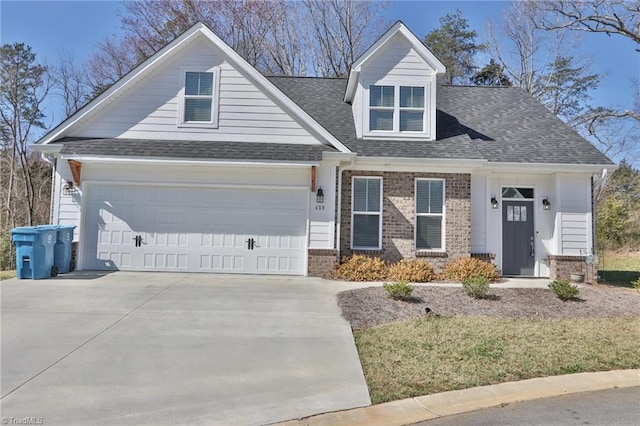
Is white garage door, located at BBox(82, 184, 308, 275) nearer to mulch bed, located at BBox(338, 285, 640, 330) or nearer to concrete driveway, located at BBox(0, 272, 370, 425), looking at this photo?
concrete driveway, located at BBox(0, 272, 370, 425)

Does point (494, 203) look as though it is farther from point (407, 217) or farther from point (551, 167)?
point (407, 217)

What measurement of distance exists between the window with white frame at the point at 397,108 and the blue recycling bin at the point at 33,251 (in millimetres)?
8992

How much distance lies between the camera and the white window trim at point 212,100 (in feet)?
37.1

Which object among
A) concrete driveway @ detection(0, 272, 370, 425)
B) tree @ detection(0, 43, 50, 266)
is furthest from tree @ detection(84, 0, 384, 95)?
concrete driveway @ detection(0, 272, 370, 425)

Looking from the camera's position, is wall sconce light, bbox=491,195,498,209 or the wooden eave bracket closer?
the wooden eave bracket

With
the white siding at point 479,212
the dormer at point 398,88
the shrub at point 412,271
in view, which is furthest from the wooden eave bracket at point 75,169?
the white siding at point 479,212

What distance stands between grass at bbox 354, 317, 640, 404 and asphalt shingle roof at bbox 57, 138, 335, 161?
5556 millimetres

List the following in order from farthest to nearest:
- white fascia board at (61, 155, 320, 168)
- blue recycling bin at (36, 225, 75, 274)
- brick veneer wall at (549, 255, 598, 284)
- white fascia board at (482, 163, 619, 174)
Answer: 1. brick veneer wall at (549, 255, 598, 284)
2. white fascia board at (482, 163, 619, 174)
3. white fascia board at (61, 155, 320, 168)
4. blue recycling bin at (36, 225, 75, 274)

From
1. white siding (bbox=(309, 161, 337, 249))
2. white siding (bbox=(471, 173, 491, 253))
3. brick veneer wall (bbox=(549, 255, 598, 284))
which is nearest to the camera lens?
white siding (bbox=(309, 161, 337, 249))

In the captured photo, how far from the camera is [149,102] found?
11.3 m

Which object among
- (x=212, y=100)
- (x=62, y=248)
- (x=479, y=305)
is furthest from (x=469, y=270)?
(x=62, y=248)

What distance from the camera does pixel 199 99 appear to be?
11.4m

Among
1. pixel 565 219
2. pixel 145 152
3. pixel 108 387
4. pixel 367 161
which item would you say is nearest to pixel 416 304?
pixel 367 161

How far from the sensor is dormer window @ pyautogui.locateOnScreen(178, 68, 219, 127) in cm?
1134
